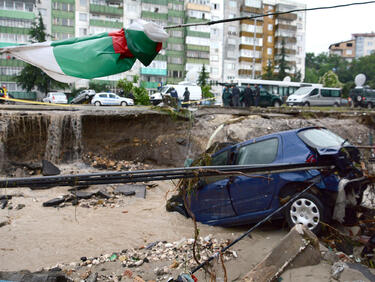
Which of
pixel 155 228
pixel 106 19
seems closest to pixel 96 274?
pixel 155 228

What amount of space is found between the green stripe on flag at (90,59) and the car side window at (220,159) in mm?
2997

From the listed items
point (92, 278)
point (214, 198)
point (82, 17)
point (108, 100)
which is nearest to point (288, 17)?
point (82, 17)

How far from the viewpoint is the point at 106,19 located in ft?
173

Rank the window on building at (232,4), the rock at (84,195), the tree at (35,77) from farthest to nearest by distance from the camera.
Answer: the window on building at (232,4), the tree at (35,77), the rock at (84,195)

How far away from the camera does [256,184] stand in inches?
220

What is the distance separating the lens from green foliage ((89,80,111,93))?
160 ft

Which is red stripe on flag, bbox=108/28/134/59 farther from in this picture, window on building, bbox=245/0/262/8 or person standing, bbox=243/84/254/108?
window on building, bbox=245/0/262/8

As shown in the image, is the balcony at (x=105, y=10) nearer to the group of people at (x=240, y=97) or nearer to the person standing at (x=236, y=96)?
the group of people at (x=240, y=97)

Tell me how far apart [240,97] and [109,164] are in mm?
11687

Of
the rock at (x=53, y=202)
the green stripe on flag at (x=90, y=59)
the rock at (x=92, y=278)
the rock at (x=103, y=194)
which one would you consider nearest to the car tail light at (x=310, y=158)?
the green stripe on flag at (x=90, y=59)

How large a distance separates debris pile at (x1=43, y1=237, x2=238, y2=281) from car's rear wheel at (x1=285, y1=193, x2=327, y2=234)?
112 cm

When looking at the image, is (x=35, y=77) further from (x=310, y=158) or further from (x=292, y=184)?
(x=310, y=158)

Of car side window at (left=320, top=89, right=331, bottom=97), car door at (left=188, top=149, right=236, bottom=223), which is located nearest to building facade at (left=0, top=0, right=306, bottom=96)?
car side window at (left=320, top=89, right=331, bottom=97)

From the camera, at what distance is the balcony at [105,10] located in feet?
168
